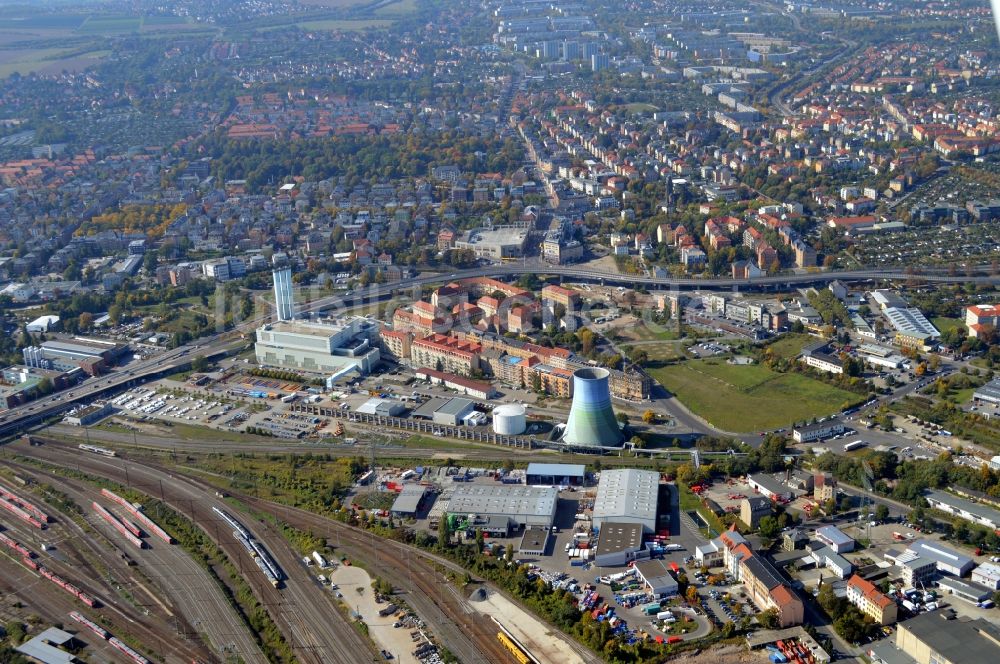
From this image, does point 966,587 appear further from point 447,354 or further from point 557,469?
point 447,354

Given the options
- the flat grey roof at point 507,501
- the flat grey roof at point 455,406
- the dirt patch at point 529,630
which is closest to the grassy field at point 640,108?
the flat grey roof at point 455,406

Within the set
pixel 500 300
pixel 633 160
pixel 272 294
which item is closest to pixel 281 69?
pixel 633 160

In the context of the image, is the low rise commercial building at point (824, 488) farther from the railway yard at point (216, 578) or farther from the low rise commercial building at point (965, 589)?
the railway yard at point (216, 578)

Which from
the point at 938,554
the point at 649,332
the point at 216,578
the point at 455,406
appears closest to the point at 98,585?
the point at 216,578

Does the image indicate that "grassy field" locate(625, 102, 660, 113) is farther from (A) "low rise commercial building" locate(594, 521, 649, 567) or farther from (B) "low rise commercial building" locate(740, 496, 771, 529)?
(A) "low rise commercial building" locate(594, 521, 649, 567)

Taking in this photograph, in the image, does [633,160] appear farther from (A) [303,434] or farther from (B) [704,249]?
(A) [303,434]
